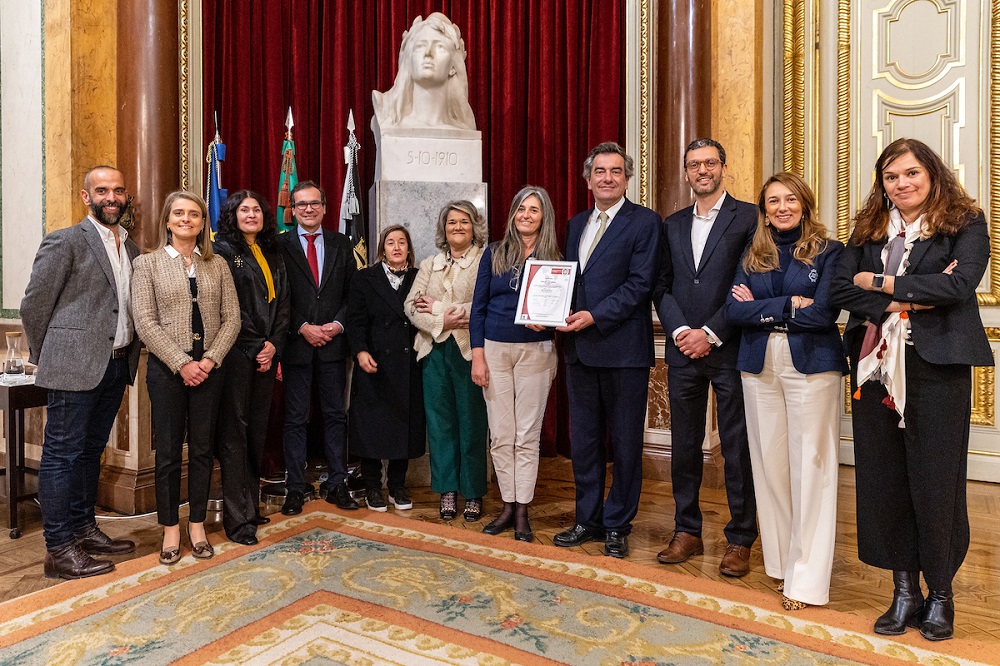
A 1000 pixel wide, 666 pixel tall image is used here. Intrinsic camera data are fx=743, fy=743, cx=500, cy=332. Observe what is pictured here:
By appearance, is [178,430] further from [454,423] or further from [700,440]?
[700,440]

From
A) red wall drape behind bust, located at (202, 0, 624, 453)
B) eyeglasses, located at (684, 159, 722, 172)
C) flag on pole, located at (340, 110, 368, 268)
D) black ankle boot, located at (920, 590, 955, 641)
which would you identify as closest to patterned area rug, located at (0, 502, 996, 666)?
black ankle boot, located at (920, 590, 955, 641)

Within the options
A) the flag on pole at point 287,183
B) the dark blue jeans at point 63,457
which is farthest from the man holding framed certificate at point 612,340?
the flag on pole at point 287,183

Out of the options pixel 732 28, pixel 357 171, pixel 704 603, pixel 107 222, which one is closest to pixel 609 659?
pixel 704 603

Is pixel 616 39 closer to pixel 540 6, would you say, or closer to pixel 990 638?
pixel 540 6

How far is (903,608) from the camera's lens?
6.93ft

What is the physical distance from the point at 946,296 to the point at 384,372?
2.24 m

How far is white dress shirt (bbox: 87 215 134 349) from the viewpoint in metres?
2.71

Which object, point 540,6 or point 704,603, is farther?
point 540,6

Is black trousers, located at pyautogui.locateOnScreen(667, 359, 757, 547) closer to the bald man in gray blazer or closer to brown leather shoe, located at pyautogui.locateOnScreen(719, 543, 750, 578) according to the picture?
brown leather shoe, located at pyautogui.locateOnScreen(719, 543, 750, 578)

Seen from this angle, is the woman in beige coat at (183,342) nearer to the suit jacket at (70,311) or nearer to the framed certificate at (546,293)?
the suit jacket at (70,311)

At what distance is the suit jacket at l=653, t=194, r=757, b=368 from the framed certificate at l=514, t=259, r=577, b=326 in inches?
14.0

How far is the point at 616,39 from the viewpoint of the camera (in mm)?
4426

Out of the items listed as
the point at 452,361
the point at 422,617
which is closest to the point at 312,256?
the point at 452,361

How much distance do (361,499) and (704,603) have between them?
1.75m
